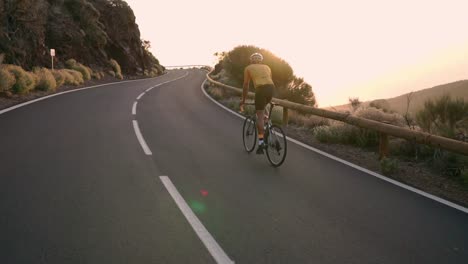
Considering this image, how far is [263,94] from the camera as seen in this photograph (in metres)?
8.51

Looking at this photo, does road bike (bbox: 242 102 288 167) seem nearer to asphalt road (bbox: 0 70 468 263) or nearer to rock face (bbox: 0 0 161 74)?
asphalt road (bbox: 0 70 468 263)

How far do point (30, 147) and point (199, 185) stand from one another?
419cm

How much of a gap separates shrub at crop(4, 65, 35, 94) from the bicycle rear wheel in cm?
1199

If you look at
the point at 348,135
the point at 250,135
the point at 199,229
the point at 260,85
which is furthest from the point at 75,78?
the point at 199,229

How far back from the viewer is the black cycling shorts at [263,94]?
848 centimetres

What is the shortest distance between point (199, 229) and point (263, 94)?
4.26m

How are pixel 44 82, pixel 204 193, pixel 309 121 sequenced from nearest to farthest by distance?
pixel 204 193 → pixel 309 121 → pixel 44 82

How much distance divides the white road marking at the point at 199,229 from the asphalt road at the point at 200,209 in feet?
0.16

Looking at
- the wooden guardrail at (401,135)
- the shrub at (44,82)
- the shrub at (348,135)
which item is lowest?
the shrub at (348,135)

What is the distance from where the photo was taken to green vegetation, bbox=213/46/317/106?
69.5 ft

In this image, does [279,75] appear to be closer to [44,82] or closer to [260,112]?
[44,82]

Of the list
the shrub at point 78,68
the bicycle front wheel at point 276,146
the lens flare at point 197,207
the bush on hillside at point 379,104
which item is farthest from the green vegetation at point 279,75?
the lens flare at point 197,207

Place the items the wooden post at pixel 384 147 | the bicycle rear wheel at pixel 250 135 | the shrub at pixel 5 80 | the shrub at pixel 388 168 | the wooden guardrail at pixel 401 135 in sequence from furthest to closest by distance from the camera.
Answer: the shrub at pixel 5 80 < the bicycle rear wheel at pixel 250 135 < the wooden post at pixel 384 147 < the shrub at pixel 388 168 < the wooden guardrail at pixel 401 135

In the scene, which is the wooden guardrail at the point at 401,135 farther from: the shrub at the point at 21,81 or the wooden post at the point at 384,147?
the shrub at the point at 21,81
